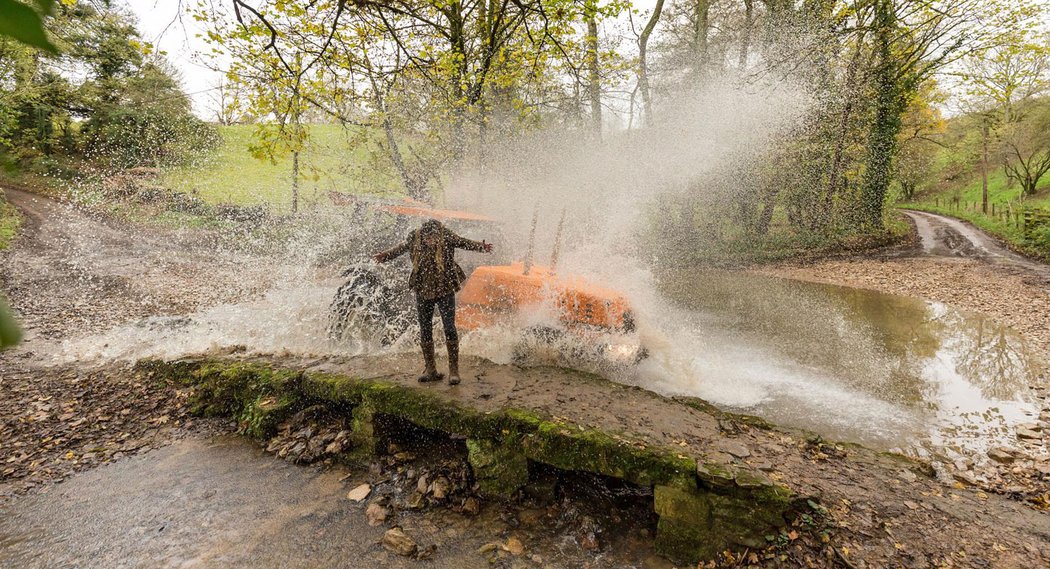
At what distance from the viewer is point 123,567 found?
138 inches

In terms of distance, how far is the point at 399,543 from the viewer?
145 inches

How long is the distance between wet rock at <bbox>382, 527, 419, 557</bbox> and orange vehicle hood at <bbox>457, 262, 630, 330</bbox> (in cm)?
292

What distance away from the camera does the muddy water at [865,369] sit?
18.7ft

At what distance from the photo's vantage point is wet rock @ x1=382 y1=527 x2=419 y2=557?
3.63 m

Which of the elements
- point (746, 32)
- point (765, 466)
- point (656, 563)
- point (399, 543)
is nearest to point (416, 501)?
point (399, 543)

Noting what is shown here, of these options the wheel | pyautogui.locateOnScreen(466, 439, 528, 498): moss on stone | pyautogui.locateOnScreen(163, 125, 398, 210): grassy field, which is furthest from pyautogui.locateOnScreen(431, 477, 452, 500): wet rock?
pyautogui.locateOnScreen(163, 125, 398, 210): grassy field

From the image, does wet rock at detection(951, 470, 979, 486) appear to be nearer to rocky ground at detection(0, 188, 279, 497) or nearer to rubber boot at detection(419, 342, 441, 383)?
rubber boot at detection(419, 342, 441, 383)

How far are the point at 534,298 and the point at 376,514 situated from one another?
3.10 meters

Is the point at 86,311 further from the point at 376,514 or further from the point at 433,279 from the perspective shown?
the point at 376,514

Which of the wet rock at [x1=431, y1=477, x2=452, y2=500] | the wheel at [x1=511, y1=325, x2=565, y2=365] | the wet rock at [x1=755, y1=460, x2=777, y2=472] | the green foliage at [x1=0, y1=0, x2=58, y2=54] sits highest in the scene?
the green foliage at [x1=0, y1=0, x2=58, y2=54]

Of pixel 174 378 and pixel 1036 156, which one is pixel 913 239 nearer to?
pixel 1036 156

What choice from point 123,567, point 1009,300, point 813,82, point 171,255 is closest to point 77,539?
point 123,567

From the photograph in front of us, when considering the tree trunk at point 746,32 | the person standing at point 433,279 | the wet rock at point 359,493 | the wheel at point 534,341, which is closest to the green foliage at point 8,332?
the wet rock at point 359,493

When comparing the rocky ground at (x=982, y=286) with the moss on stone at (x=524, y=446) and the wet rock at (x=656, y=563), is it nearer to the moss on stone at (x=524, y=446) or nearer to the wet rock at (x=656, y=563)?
the moss on stone at (x=524, y=446)
